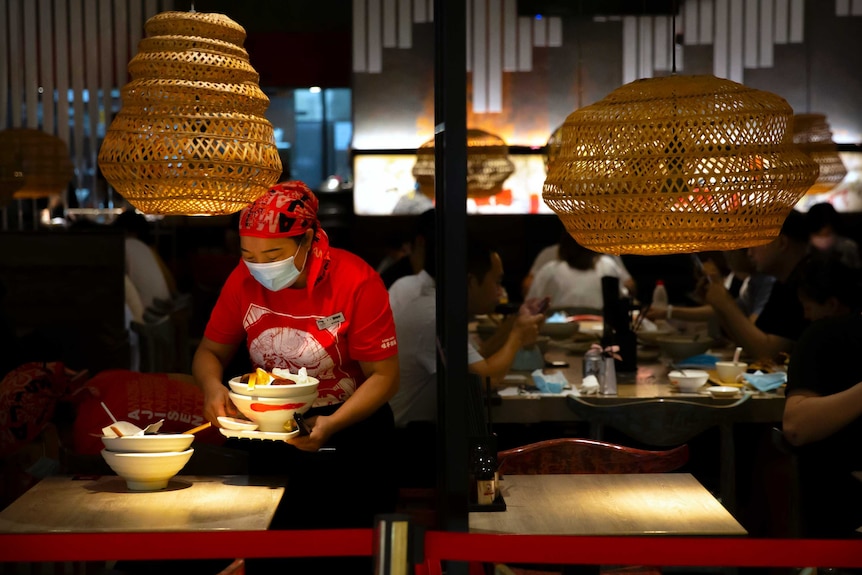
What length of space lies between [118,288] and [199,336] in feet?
2.97

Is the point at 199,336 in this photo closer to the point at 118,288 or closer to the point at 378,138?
the point at 118,288

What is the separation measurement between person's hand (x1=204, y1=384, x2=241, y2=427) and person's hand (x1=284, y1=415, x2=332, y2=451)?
22 centimetres

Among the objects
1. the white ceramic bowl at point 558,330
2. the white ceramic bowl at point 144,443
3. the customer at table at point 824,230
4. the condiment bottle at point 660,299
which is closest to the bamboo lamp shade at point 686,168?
the white ceramic bowl at point 144,443

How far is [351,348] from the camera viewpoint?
3352 mm

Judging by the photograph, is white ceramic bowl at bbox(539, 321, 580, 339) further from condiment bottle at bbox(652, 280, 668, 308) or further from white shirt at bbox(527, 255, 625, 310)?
white shirt at bbox(527, 255, 625, 310)

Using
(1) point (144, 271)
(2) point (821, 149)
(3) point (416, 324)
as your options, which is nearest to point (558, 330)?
(3) point (416, 324)

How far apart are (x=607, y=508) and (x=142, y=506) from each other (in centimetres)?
128

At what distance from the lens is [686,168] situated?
281cm

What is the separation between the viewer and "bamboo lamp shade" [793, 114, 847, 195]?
785 centimetres

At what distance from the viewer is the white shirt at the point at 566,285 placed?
746 cm

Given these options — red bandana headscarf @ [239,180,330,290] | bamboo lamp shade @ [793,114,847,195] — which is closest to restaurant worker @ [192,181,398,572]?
red bandana headscarf @ [239,180,330,290]

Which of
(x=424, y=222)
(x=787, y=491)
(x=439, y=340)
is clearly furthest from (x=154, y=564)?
(x=787, y=491)

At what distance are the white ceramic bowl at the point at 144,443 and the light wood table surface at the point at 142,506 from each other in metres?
0.13

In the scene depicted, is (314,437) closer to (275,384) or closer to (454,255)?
(275,384)
